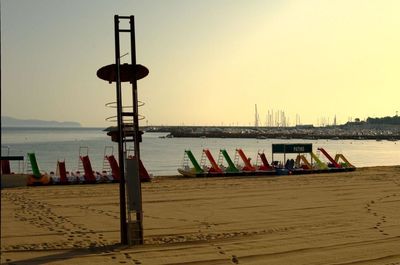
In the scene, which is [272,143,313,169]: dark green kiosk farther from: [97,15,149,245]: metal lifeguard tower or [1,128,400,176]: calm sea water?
[97,15,149,245]: metal lifeguard tower

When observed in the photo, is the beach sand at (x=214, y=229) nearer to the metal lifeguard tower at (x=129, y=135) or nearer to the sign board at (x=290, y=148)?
the metal lifeguard tower at (x=129, y=135)

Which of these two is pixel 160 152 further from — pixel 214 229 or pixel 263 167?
pixel 214 229

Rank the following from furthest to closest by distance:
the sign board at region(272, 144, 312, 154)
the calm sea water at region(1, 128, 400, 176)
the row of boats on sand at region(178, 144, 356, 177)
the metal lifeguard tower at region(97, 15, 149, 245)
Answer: the calm sea water at region(1, 128, 400, 176), the sign board at region(272, 144, 312, 154), the row of boats on sand at region(178, 144, 356, 177), the metal lifeguard tower at region(97, 15, 149, 245)

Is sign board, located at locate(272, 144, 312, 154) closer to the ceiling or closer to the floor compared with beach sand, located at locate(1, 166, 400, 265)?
closer to the ceiling

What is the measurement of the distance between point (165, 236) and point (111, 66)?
9.67 ft

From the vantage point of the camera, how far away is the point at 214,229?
369 inches

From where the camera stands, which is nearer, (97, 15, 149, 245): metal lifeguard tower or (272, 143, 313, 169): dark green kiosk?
(97, 15, 149, 245): metal lifeguard tower

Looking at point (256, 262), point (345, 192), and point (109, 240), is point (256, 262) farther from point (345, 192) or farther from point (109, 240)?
point (345, 192)

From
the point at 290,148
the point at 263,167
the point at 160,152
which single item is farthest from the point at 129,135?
the point at 160,152

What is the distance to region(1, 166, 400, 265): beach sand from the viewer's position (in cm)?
693

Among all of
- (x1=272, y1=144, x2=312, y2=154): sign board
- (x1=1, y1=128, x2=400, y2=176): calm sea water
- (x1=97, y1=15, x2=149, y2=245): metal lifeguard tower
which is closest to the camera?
(x1=97, y1=15, x2=149, y2=245): metal lifeguard tower

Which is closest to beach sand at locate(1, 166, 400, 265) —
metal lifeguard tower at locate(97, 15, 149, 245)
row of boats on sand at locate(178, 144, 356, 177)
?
metal lifeguard tower at locate(97, 15, 149, 245)

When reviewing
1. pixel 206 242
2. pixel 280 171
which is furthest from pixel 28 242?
pixel 280 171

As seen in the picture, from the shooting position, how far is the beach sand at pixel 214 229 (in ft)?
22.7
